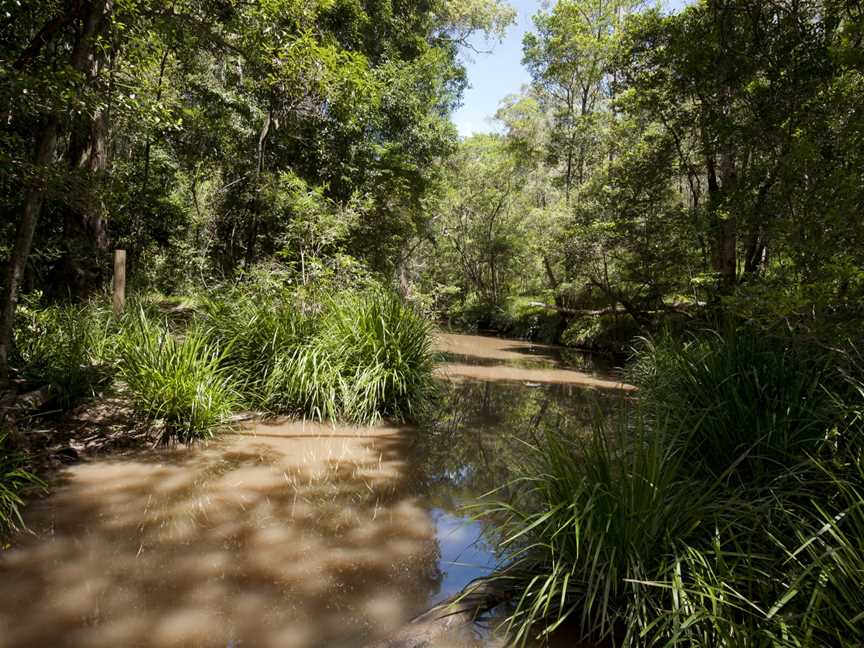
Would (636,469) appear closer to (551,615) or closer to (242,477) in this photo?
(551,615)

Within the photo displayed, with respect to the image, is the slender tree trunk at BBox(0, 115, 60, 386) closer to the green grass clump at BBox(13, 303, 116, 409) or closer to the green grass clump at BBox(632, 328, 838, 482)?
the green grass clump at BBox(13, 303, 116, 409)

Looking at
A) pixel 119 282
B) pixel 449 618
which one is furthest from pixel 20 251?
pixel 449 618

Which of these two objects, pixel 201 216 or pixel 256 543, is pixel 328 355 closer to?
pixel 256 543

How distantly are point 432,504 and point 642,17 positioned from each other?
10426 mm

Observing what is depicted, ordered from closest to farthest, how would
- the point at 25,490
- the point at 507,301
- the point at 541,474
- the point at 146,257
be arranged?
the point at 541,474 → the point at 25,490 → the point at 146,257 → the point at 507,301

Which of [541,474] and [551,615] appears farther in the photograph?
[541,474]

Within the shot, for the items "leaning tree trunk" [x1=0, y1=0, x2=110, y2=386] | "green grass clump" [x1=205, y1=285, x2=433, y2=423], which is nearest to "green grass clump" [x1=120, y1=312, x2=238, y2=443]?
"green grass clump" [x1=205, y1=285, x2=433, y2=423]

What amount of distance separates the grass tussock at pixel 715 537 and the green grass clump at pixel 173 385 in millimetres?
3107

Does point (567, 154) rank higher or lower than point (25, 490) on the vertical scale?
higher

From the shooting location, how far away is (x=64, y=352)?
4.60m

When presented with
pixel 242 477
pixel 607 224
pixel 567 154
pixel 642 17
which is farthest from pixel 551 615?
pixel 567 154

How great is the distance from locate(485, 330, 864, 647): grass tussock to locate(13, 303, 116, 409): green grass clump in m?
4.20

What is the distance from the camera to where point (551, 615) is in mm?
1981

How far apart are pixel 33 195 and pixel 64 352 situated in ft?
5.56
